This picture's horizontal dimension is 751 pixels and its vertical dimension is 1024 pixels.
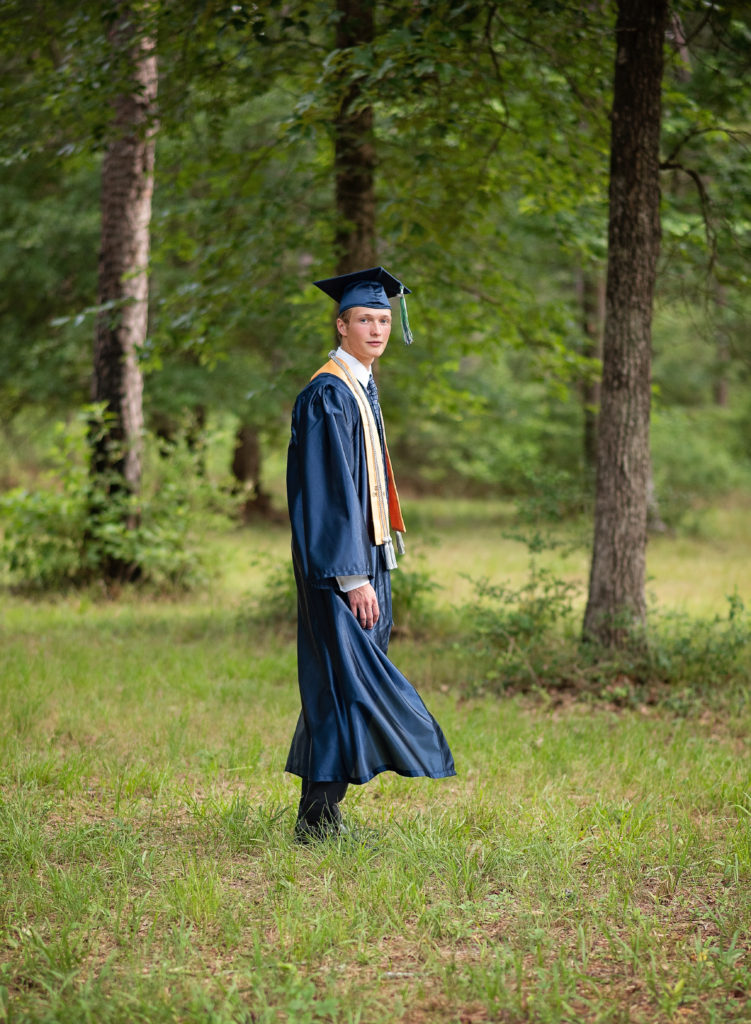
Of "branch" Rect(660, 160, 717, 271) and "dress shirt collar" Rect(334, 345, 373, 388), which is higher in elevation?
"branch" Rect(660, 160, 717, 271)

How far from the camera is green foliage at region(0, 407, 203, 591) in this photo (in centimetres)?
982

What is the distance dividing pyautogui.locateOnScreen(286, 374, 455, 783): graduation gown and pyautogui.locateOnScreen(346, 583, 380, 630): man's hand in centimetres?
3

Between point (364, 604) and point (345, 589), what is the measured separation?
3.7 inches

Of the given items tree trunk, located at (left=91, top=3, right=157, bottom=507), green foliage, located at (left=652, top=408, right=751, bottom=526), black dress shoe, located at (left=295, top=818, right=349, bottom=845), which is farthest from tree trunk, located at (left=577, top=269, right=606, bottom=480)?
black dress shoe, located at (left=295, top=818, right=349, bottom=845)

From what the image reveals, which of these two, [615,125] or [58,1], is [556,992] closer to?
[615,125]

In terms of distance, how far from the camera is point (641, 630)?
6.61 meters

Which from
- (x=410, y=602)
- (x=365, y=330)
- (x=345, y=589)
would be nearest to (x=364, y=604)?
(x=345, y=589)

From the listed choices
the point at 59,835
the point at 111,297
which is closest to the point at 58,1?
the point at 111,297

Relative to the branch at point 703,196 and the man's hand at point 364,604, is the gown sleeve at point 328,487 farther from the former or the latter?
the branch at point 703,196

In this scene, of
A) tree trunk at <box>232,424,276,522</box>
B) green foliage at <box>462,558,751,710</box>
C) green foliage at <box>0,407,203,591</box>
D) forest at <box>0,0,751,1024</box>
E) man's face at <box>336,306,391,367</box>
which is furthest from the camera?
tree trunk at <box>232,424,276,522</box>

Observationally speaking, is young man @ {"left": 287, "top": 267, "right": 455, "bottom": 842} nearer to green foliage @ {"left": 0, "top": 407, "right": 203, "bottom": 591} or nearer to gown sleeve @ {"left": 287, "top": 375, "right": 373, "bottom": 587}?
gown sleeve @ {"left": 287, "top": 375, "right": 373, "bottom": 587}

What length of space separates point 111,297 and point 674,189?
5634 millimetres

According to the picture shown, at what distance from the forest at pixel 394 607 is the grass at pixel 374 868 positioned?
2cm

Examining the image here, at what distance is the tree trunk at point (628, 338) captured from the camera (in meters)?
6.60
